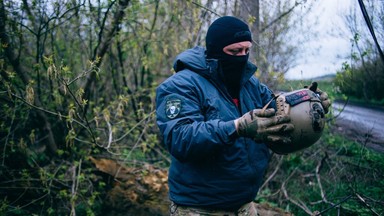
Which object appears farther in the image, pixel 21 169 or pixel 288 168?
pixel 288 168

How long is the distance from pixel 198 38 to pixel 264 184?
104 inches

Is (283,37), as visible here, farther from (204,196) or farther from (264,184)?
(204,196)

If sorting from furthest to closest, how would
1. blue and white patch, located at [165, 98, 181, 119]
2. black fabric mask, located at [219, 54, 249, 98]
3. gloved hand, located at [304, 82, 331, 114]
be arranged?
1. black fabric mask, located at [219, 54, 249, 98]
2. gloved hand, located at [304, 82, 331, 114]
3. blue and white patch, located at [165, 98, 181, 119]

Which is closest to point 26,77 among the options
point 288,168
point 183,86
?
point 183,86

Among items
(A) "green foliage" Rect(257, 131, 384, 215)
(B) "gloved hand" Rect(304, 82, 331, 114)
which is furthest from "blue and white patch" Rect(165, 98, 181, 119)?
(A) "green foliage" Rect(257, 131, 384, 215)

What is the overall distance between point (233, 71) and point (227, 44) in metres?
0.22

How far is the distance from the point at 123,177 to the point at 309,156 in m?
3.21

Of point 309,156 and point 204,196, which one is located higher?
point 204,196

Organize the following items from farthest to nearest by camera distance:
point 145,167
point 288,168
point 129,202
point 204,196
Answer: point 288,168 → point 145,167 → point 129,202 → point 204,196

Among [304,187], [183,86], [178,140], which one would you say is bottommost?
[304,187]

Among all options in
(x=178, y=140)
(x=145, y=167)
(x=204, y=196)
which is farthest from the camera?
(x=145, y=167)

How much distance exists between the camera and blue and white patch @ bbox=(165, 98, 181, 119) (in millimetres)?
2395

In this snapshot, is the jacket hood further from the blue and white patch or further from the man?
the blue and white patch

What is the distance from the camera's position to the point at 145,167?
532 cm
